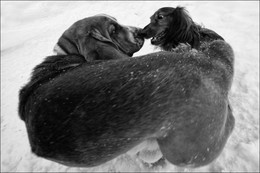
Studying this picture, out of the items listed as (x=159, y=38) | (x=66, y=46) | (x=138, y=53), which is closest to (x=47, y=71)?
(x=66, y=46)

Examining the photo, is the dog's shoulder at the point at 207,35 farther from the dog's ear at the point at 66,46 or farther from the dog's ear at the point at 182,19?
the dog's ear at the point at 66,46

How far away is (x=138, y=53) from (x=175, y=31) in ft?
6.71

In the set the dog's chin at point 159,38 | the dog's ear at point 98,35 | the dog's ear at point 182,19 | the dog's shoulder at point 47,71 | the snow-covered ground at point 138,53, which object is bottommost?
the snow-covered ground at point 138,53

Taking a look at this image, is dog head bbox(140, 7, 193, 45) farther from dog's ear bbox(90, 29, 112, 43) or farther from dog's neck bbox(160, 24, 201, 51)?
dog's ear bbox(90, 29, 112, 43)

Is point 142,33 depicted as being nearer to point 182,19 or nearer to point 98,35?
point 182,19

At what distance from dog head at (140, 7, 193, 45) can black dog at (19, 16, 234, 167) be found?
1318mm

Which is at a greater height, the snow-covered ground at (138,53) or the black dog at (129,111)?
the black dog at (129,111)

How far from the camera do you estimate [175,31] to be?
2760 mm

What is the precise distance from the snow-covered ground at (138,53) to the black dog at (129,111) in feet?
4.41

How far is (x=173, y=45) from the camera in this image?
2.80 m

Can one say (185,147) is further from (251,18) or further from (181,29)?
(251,18)

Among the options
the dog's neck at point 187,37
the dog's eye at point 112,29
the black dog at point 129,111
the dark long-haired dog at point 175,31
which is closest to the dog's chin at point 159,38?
the dark long-haired dog at point 175,31

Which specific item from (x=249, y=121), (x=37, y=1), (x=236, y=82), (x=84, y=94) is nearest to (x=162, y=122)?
(x=84, y=94)

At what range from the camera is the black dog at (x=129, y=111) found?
4.09 ft
